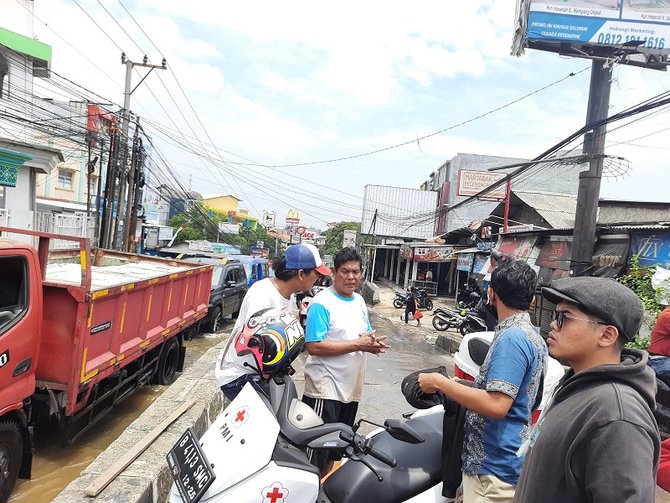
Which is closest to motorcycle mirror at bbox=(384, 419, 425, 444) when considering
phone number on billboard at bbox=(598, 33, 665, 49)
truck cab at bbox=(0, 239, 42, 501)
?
truck cab at bbox=(0, 239, 42, 501)

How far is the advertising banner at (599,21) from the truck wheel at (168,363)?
9.30 meters

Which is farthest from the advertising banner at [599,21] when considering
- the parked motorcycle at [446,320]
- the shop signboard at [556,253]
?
the parked motorcycle at [446,320]

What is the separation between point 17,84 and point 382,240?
1075 inches

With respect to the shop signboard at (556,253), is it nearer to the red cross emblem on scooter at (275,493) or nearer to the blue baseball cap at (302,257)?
the blue baseball cap at (302,257)

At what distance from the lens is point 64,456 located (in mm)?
4242

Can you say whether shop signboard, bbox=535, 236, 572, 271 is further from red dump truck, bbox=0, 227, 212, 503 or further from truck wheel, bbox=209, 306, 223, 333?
red dump truck, bbox=0, 227, 212, 503

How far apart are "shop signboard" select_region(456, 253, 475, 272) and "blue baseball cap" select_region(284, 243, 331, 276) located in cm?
1603

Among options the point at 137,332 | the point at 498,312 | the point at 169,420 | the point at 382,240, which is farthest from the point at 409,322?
the point at 382,240

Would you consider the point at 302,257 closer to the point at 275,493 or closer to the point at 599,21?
the point at 275,493

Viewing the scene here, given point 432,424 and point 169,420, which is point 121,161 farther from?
point 432,424

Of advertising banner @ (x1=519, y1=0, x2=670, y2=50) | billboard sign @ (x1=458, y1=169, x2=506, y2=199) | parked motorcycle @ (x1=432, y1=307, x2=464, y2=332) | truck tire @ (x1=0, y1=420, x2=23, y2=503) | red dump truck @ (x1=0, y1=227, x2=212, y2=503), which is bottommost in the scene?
parked motorcycle @ (x1=432, y1=307, x2=464, y2=332)

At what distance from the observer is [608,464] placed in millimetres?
1130

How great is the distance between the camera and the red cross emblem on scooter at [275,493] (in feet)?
5.58

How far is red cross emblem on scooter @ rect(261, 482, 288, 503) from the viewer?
170cm
